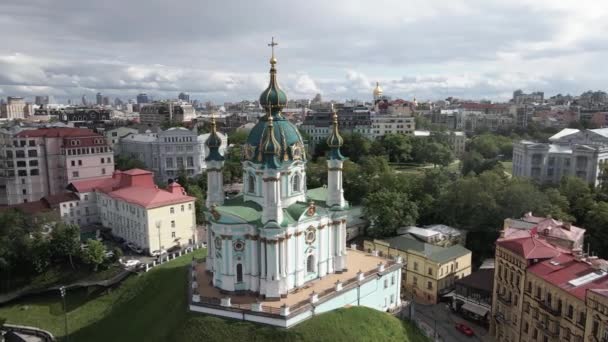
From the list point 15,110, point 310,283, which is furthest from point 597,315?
point 15,110


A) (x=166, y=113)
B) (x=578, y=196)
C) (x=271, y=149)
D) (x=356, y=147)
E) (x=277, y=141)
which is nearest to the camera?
(x=271, y=149)

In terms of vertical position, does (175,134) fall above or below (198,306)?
above

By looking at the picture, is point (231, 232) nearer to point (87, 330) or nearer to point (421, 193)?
point (87, 330)

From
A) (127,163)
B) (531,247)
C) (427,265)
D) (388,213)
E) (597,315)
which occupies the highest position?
(127,163)

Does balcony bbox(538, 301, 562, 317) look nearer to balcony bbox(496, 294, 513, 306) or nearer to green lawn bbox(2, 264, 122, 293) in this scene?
balcony bbox(496, 294, 513, 306)

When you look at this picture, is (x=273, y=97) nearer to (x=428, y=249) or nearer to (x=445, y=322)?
(x=428, y=249)

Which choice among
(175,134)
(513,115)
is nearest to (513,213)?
(175,134)

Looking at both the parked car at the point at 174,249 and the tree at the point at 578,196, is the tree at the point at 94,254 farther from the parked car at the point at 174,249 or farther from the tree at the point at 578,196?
the tree at the point at 578,196
